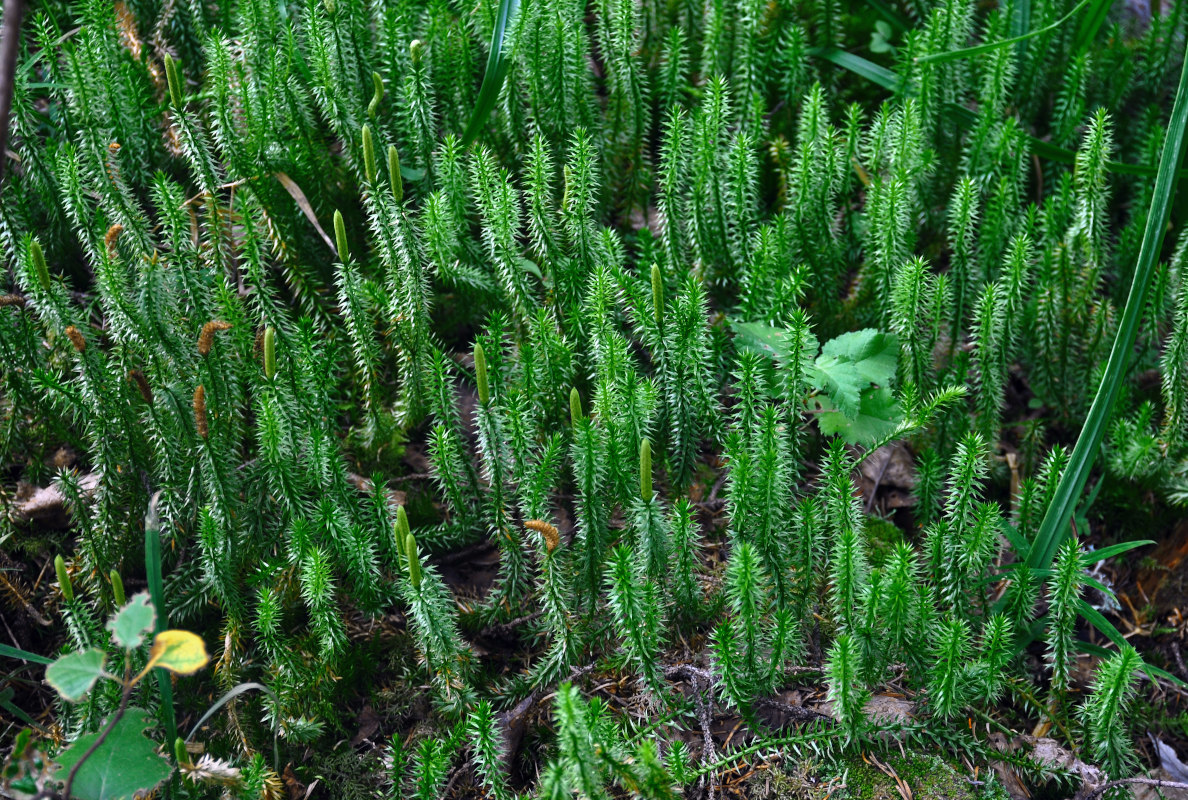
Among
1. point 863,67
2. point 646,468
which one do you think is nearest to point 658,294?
point 646,468

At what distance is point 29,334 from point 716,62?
2.10 metres

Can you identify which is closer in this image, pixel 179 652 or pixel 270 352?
pixel 179 652

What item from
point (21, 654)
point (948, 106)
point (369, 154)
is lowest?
point (21, 654)

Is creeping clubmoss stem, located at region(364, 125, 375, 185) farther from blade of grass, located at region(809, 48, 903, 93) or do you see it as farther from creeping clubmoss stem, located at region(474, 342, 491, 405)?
blade of grass, located at region(809, 48, 903, 93)

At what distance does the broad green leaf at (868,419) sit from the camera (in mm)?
2314

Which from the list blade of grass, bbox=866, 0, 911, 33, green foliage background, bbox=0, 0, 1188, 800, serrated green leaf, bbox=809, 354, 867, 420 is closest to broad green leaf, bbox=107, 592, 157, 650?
green foliage background, bbox=0, 0, 1188, 800

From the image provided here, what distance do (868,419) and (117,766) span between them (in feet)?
5.93

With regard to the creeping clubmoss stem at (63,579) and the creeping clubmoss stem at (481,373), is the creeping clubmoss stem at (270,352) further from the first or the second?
the creeping clubmoss stem at (63,579)

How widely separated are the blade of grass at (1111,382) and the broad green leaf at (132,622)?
1.85 metres

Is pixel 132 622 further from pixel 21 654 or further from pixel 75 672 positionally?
pixel 21 654

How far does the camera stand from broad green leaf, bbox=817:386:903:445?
2.31 metres

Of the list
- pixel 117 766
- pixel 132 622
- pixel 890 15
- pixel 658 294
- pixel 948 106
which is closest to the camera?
pixel 132 622

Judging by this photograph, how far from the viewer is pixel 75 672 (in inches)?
57.2

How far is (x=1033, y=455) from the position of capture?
264cm
